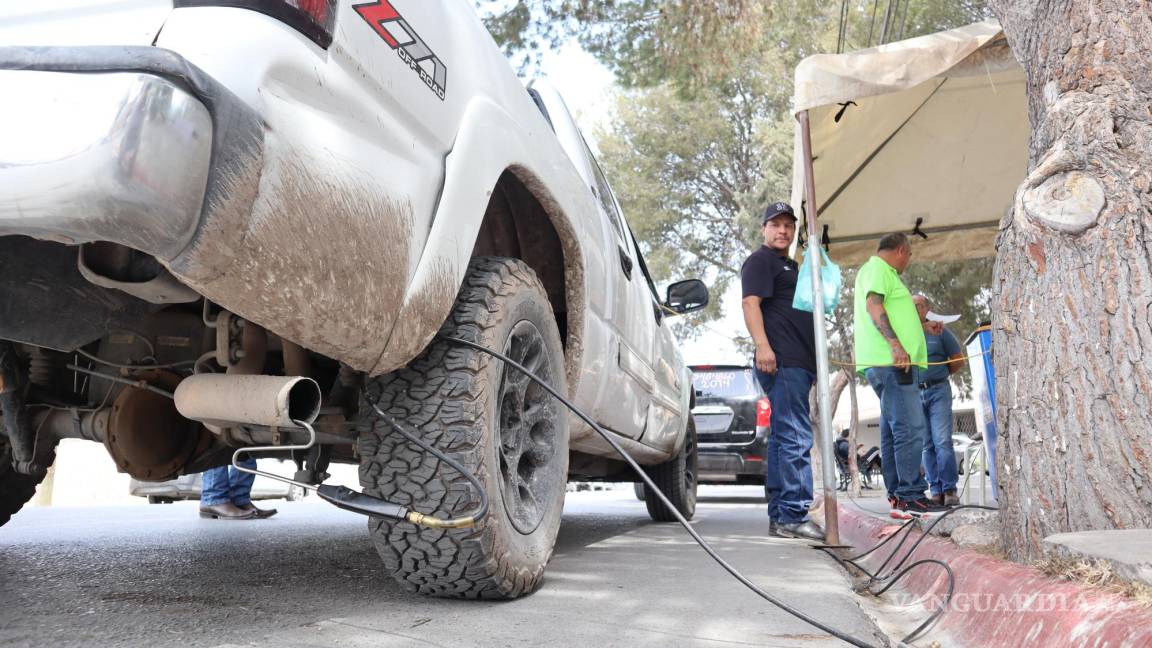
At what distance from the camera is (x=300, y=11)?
5.44 feet

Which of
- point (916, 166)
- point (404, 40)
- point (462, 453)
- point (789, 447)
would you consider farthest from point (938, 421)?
point (404, 40)

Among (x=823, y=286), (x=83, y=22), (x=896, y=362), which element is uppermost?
(x=823, y=286)

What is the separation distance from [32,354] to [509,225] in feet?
4.69

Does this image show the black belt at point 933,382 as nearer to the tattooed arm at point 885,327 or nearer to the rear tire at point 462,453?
the tattooed arm at point 885,327

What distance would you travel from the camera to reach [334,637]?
201 centimetres

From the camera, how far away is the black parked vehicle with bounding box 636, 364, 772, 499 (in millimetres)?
9609

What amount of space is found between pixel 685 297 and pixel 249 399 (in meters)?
3.69

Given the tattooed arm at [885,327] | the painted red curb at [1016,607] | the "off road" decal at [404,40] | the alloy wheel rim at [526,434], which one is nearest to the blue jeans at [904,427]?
the tattooed arm at [885,327]

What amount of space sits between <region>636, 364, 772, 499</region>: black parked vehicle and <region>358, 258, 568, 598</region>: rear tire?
288 inches

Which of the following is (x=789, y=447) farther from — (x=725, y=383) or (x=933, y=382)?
(x=725, y=383)

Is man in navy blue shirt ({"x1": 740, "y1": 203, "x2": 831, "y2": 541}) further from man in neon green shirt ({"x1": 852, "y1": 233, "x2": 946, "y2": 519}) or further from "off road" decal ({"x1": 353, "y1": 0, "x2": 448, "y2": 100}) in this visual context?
"off road" decal ({"x1": 353, "y1": 0, "x2": 448, "y2": 100})

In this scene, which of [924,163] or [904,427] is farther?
[924,163]

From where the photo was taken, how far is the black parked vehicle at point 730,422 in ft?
31.5

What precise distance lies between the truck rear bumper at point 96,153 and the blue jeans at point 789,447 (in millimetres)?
3672
